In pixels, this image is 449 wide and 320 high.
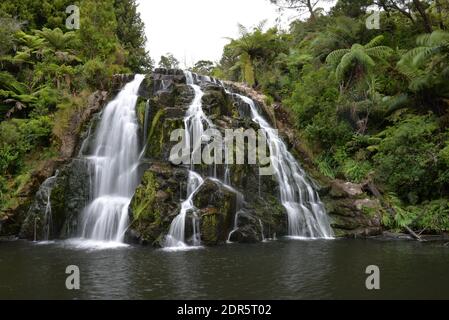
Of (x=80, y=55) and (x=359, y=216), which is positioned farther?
(x=80, y=55)

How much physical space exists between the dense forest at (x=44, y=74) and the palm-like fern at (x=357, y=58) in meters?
10.8

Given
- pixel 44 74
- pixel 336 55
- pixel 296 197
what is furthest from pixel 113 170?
pixel 336 55

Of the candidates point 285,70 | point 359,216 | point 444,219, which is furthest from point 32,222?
point 285,70

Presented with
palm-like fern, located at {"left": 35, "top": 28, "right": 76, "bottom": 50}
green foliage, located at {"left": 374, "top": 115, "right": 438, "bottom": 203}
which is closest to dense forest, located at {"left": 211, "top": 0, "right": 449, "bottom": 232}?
Answer: green foliage, located at {"left": 374, "top": 115, "right": 438, "bottom": 203}

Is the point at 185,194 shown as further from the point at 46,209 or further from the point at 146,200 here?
the point at 46,209

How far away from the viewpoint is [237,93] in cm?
1969

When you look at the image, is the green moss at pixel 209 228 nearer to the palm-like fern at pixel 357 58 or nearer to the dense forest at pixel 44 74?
the dense forest at pixel 44 74

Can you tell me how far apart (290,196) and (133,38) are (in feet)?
59.6

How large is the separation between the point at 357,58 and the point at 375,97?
1855mm

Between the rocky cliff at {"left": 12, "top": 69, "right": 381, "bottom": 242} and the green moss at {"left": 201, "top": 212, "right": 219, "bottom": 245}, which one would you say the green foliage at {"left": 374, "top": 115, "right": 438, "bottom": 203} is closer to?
the rocky cliff at {"left": 12, "top": 69, "right": 381, "bottom": 242}

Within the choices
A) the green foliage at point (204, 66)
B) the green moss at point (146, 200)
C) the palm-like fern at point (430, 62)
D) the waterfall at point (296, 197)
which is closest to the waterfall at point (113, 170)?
the green moss at point (146, 200)

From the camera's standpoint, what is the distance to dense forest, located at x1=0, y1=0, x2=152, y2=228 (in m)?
15.8

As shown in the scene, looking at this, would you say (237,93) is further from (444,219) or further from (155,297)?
(155,297)
